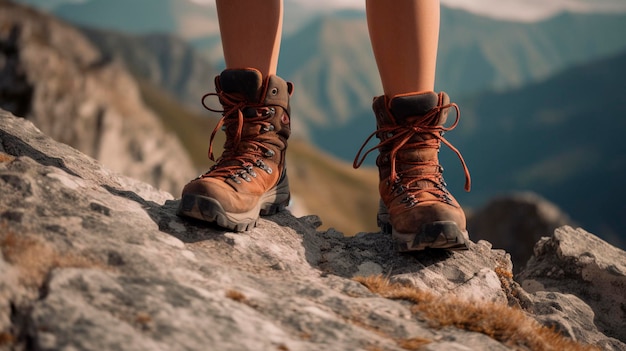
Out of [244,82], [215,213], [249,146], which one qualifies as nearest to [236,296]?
[215,213]

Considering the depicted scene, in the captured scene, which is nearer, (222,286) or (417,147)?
(222,286)

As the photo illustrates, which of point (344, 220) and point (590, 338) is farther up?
point (344, 220)

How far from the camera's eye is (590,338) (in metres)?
5.47

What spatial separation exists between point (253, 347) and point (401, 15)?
11.6ft

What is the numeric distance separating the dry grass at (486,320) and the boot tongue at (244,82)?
235 centimetres

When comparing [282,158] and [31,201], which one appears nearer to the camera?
[31,201]

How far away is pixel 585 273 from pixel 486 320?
3396 mm

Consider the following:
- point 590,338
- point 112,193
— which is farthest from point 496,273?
point 112,193

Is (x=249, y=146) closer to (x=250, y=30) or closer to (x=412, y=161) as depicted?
(x=250, y=30)

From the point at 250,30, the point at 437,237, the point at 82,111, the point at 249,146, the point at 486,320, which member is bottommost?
the point at 486,320

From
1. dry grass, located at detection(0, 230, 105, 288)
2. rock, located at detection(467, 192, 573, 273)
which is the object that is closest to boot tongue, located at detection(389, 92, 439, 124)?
dry grass, located at detection(0, 230, 105, 288)

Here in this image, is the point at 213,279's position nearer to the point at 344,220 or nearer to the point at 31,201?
the point at 31,201

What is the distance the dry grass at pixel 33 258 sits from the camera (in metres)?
3.51

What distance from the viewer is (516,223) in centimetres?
5325
